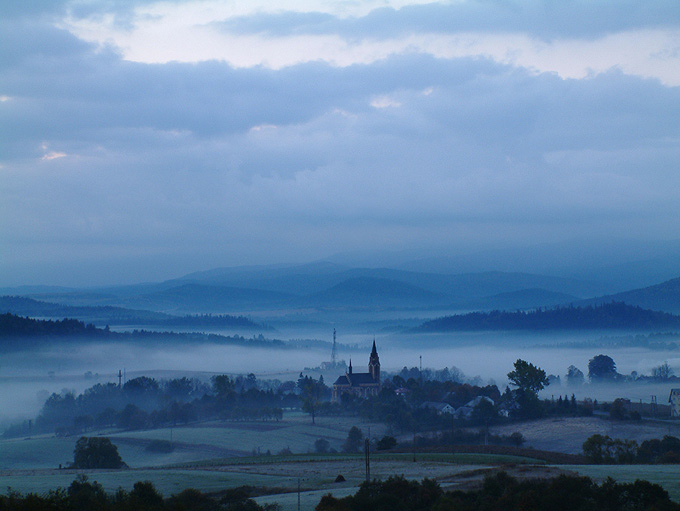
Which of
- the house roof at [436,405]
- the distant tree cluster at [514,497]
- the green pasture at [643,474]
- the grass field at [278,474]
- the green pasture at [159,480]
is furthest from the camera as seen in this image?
the house roof at [436,405]

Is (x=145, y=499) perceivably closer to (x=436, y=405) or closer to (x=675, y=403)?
(x=675, y=403)

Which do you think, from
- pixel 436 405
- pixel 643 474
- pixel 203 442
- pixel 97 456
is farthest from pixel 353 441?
pixel 643 474

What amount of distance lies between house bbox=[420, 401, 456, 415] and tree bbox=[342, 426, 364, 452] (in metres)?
25.9

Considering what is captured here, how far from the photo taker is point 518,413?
121m

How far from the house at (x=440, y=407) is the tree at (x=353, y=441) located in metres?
25.9

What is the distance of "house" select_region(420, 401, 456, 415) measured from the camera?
135250mm

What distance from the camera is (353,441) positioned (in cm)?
10719

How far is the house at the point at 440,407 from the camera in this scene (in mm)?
135250

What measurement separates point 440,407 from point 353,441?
39984 millimetres

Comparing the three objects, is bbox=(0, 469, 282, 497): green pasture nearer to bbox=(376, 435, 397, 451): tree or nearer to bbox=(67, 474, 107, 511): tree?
bbox=(67, 474, 107, 511): tree

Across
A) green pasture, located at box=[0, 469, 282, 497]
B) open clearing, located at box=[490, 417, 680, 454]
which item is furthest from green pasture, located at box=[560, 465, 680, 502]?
open clearing, located at box=[490, 417, 680, 454]

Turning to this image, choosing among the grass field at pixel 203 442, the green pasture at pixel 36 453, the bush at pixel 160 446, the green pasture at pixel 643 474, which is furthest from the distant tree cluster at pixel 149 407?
the green pasture at pixel 643 474

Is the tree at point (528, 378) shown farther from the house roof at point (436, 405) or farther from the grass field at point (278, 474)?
the grass field at point (278, 474)

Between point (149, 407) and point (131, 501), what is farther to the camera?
point (149, 407)
